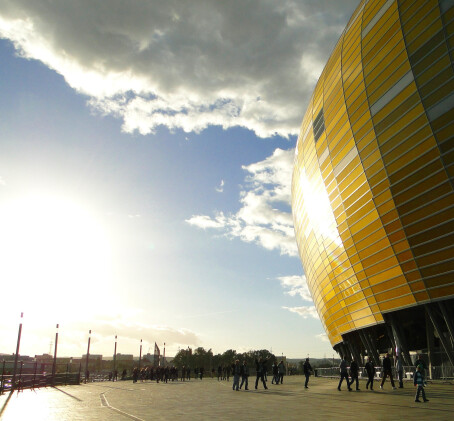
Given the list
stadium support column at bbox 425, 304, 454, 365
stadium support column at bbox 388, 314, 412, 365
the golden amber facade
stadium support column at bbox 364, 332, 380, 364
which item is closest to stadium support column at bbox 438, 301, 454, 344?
the golden amber facade

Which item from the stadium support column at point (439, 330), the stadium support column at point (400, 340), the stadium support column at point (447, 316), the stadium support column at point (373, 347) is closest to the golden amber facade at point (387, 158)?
the stadium support column at point (447, 316)

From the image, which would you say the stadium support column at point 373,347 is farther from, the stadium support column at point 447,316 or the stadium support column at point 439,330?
the stadium support column at point 447,316

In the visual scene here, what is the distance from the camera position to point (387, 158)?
26.4 metres

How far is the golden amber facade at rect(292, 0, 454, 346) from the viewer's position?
2306 centimetres

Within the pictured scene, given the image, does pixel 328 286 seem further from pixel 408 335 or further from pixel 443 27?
pixel 443 27

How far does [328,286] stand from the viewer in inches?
1583

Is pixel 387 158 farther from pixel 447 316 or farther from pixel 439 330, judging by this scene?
pixel 439 330

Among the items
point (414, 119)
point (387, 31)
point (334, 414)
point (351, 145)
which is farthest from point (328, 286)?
point (334, 414)

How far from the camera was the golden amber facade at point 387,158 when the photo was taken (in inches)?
908

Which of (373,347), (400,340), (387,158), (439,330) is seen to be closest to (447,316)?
(439,330)

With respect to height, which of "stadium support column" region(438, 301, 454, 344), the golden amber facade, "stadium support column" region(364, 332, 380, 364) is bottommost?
"stadium support column" region(364, 332, 380, 364)

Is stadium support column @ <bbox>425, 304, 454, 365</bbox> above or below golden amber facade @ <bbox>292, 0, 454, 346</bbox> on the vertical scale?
below

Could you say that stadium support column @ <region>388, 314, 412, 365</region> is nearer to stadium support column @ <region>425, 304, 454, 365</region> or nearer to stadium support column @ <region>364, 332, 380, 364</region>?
stadium support column @ <region>425, 304, 454, 365</region>

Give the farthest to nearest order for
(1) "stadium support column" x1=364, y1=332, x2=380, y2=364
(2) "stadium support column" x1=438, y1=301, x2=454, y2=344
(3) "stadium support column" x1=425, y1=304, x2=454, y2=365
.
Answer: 1. (1) "stadium support column" x1=364, y1=332, x2=380, y2=364
2. (3) "stadium support column" x1=425, y1=304, x2=454, y2=365
3. (2) "stadium support column" x1=438, y1=301, x2=454, y2=344
